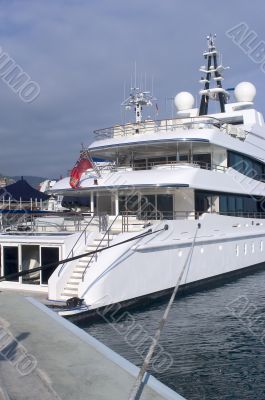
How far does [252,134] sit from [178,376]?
55.8ft

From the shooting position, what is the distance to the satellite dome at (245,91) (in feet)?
90.9

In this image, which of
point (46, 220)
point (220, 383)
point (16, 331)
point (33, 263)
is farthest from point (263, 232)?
point (16, 331)

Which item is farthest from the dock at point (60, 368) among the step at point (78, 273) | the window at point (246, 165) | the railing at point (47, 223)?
the window at point (246, 165)

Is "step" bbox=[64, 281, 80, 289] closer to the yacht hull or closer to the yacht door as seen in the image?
the yacht hull

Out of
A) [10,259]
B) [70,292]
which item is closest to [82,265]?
[70,292]

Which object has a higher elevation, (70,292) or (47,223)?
(47,223)

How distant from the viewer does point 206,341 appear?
10.5 m

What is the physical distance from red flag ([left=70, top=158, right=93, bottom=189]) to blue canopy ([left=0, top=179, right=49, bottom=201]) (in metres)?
6.67

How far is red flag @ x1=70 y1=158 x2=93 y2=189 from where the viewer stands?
59.0 ft

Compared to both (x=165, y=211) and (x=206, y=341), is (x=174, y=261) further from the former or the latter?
(x=206, y=341)

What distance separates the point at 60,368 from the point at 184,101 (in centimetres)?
2343

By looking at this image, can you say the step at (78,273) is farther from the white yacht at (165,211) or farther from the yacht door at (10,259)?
the yacht door at (10,259)

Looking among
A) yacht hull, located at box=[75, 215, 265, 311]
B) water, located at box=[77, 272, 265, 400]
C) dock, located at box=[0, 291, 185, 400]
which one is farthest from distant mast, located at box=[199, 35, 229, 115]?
dock, located at box=[0, 291, 185, 400]

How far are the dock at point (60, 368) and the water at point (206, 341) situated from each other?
188cm
